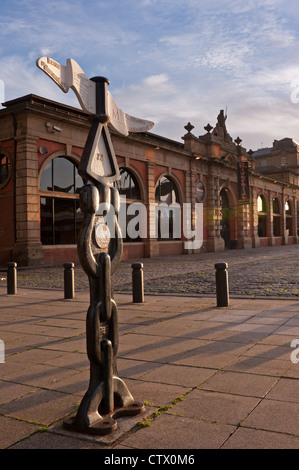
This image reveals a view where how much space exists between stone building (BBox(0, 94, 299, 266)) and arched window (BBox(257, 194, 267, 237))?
0.34 feet

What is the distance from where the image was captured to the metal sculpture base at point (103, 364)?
9.41 feet

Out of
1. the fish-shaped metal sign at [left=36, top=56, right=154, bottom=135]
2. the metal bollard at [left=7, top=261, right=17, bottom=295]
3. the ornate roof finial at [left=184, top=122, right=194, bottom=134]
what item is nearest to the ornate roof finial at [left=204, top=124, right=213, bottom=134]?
the ornate roof finial at [left=184, top=122, right=194, bottom=134]

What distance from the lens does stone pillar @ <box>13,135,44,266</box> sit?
A: 18.9 m

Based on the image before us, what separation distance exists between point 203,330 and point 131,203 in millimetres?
19677

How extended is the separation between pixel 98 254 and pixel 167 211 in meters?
25.3

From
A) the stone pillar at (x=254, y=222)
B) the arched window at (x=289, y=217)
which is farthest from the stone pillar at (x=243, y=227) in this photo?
the arched window at (x=289, y=217)

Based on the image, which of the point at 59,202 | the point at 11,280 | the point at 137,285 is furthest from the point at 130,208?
the point at 137,285

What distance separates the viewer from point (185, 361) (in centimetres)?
434

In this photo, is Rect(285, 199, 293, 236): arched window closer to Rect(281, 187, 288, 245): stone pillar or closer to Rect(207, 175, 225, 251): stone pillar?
Rect(281, 187, 288, 245): stone pillar

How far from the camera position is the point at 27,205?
62.1 ft

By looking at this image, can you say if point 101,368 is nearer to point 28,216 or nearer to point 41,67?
point 41,67

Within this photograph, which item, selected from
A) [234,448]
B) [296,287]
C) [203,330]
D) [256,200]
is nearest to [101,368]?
[234,448]

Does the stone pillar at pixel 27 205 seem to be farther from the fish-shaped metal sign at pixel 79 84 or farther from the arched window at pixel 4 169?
the fish-shaped metal sign at pixel 79 84
